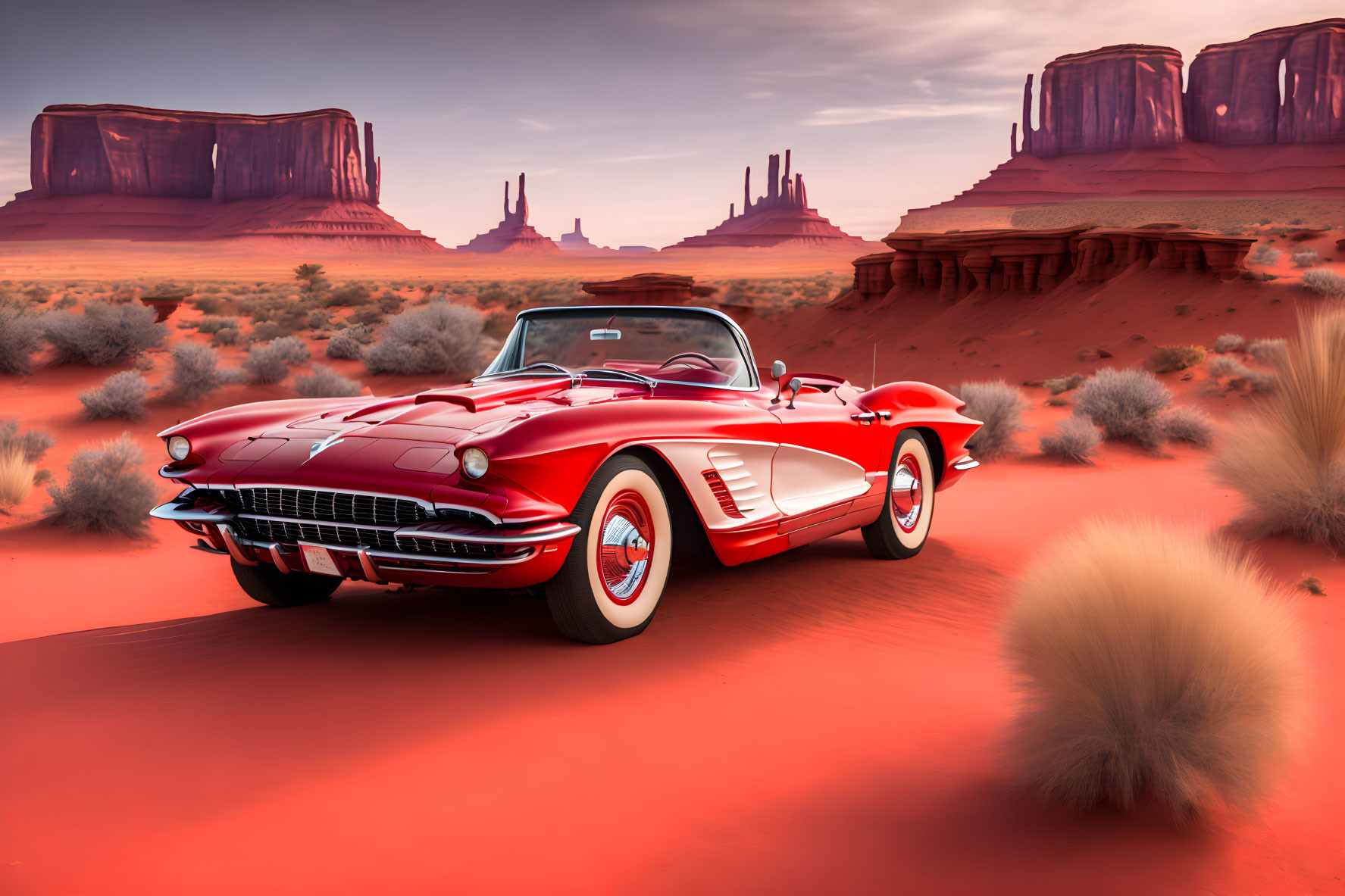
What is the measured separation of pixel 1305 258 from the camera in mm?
29219

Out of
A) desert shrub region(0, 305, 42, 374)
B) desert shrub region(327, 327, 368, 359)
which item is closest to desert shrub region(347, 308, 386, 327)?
desert shrub region(327, 327, 368, 359)

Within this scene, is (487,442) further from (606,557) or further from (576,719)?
(576,719)

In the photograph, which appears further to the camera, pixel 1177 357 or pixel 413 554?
pixel 1177 357

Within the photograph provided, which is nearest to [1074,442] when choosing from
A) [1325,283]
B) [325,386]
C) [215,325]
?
[325,386]

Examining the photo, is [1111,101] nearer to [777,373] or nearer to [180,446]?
[777,373]

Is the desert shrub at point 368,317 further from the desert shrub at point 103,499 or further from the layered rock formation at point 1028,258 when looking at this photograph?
the desert shrub at point 103,499

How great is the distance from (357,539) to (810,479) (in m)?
2.62

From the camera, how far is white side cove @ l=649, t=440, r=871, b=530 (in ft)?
15.3

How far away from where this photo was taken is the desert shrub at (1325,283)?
2241 centimetres

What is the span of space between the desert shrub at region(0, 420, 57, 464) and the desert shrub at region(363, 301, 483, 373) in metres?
7.25

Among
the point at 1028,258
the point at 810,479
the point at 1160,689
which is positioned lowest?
the point at 1160,689

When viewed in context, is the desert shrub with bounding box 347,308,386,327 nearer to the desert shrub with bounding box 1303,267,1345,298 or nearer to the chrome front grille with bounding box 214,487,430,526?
the chrome front grille with bounding box 214,487,430,526

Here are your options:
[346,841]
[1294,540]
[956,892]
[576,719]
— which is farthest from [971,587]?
[346,841]

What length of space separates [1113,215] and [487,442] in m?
85.7
